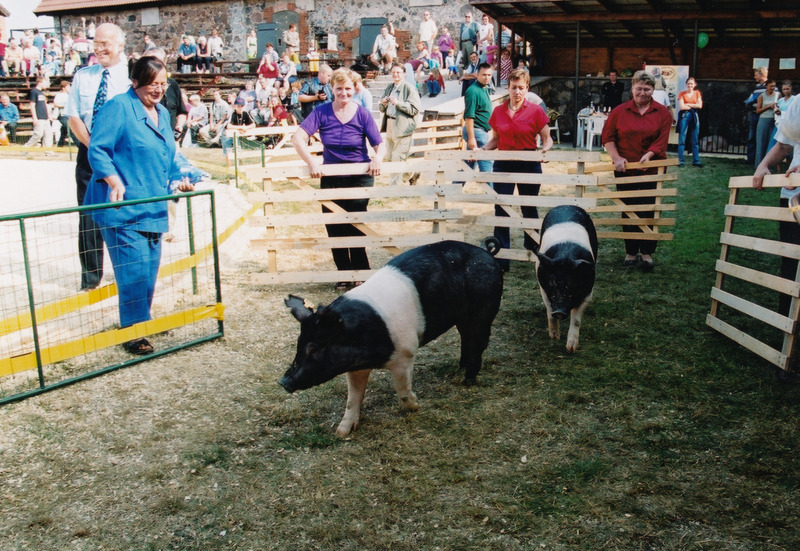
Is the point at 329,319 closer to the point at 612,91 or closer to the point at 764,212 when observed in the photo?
the point at 764,212

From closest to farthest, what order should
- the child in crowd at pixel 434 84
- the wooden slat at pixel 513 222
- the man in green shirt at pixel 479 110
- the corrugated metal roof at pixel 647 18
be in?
the wooden slat at pixel 513 222 < the man in green shirt at pixel 479 110 < the corrugated metal roof at pixel 647 18 < the child in crowd at pixel 434 84

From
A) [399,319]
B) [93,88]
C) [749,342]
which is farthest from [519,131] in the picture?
A: [93,88]

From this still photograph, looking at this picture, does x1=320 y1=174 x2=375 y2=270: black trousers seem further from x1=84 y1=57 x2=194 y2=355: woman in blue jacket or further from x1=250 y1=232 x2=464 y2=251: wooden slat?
x1=84 y1=57 x2=194 y2=355: woman in blue jacket

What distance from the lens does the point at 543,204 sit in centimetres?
692

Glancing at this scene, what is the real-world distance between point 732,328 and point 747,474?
6.20ft

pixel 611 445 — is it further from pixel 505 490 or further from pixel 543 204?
pixel 543 204

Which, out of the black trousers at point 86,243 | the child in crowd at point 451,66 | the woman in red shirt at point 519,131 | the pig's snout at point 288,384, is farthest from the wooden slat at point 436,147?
the pig's snout at point 288,384

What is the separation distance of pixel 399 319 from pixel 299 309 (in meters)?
0.58

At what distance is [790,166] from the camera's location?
470 cm

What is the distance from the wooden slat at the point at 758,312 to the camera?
4.45 m

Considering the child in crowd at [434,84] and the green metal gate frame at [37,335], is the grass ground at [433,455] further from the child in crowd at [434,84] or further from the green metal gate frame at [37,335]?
the child in crowd at [434,84]

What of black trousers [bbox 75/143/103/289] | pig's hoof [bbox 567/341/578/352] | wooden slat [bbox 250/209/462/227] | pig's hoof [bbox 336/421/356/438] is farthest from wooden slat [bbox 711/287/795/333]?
black trousers [bbox 75/143/103/289]

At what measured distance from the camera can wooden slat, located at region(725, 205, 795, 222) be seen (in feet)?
14.9

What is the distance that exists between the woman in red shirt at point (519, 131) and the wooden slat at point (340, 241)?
0.88 m
